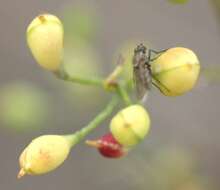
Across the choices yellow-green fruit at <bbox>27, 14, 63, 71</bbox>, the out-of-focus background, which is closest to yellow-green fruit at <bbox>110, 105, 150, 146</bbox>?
yellow-green fruit at <bbox>27, 14, 63, 71</bbox>

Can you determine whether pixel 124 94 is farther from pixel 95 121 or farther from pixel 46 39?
pixel 46 39

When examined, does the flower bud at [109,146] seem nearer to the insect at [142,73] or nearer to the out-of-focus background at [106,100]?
the insect at [142,73]

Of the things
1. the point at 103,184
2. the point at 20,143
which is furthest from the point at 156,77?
the point at 20,143

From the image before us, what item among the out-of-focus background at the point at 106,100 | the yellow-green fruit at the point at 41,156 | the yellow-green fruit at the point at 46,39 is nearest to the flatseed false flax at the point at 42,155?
the yellow-green fruit at the point at 41,156

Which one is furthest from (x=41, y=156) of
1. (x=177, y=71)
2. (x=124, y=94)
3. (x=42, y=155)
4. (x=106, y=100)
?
(x=106, y=100)

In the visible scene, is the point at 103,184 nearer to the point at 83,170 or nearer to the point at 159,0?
the point at 83,170

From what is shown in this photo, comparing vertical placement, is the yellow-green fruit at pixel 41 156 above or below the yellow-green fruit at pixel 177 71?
below

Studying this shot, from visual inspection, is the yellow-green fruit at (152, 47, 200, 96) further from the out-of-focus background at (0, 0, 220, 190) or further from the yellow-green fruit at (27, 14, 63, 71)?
Result: the out-of-focus background at (0, 0, 220, 190)
